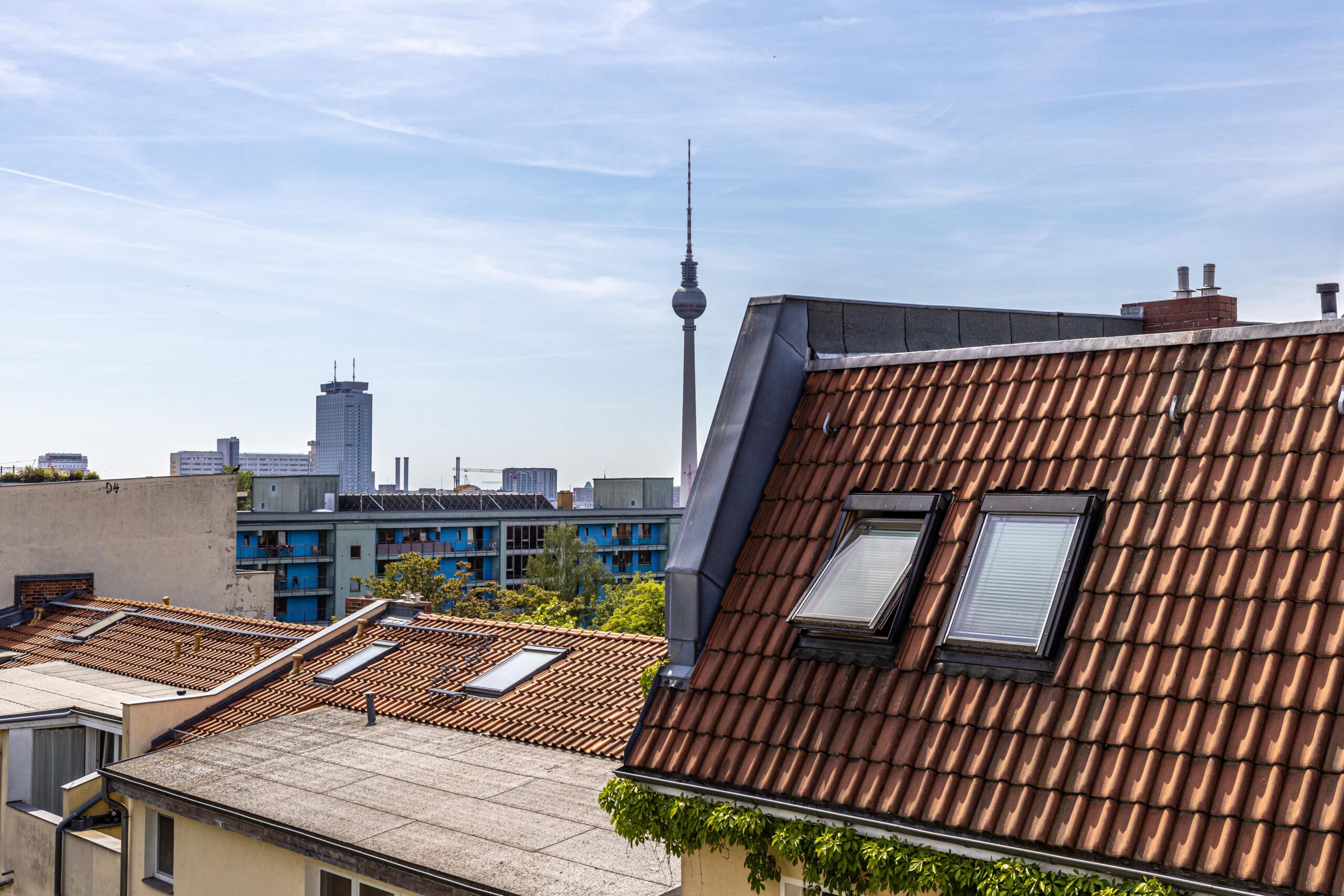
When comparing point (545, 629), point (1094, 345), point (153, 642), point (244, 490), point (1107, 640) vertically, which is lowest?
point (244, 490)

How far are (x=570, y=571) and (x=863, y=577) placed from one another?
3486 inches

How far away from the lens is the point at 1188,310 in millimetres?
13688

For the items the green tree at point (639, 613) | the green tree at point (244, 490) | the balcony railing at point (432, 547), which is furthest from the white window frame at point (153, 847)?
the green tree at point (244, 490)

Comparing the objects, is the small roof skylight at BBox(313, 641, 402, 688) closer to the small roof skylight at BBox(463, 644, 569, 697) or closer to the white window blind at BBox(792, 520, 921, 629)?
the small roof skylight at BBox(463, 644, 569, 697)

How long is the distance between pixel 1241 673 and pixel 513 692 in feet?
41.7

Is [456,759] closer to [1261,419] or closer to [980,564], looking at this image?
[980,564]

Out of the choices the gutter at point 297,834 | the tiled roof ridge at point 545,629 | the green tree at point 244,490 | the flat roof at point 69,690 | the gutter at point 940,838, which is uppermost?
the gutter at point 940,838

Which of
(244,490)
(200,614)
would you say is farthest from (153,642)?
(244,490)

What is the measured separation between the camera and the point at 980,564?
7.24m

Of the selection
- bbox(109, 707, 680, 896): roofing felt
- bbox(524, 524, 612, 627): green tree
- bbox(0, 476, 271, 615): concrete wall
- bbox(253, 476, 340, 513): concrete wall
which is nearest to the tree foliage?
bbox(0, 476, 271, 615): concrete wall

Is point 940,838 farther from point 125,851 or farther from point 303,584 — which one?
point 303,584

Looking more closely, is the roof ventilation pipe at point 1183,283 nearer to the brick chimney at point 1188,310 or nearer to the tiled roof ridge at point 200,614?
the brick chimney at point 1188,310

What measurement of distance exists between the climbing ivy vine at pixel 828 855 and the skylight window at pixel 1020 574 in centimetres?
129

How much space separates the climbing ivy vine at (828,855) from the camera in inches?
232
